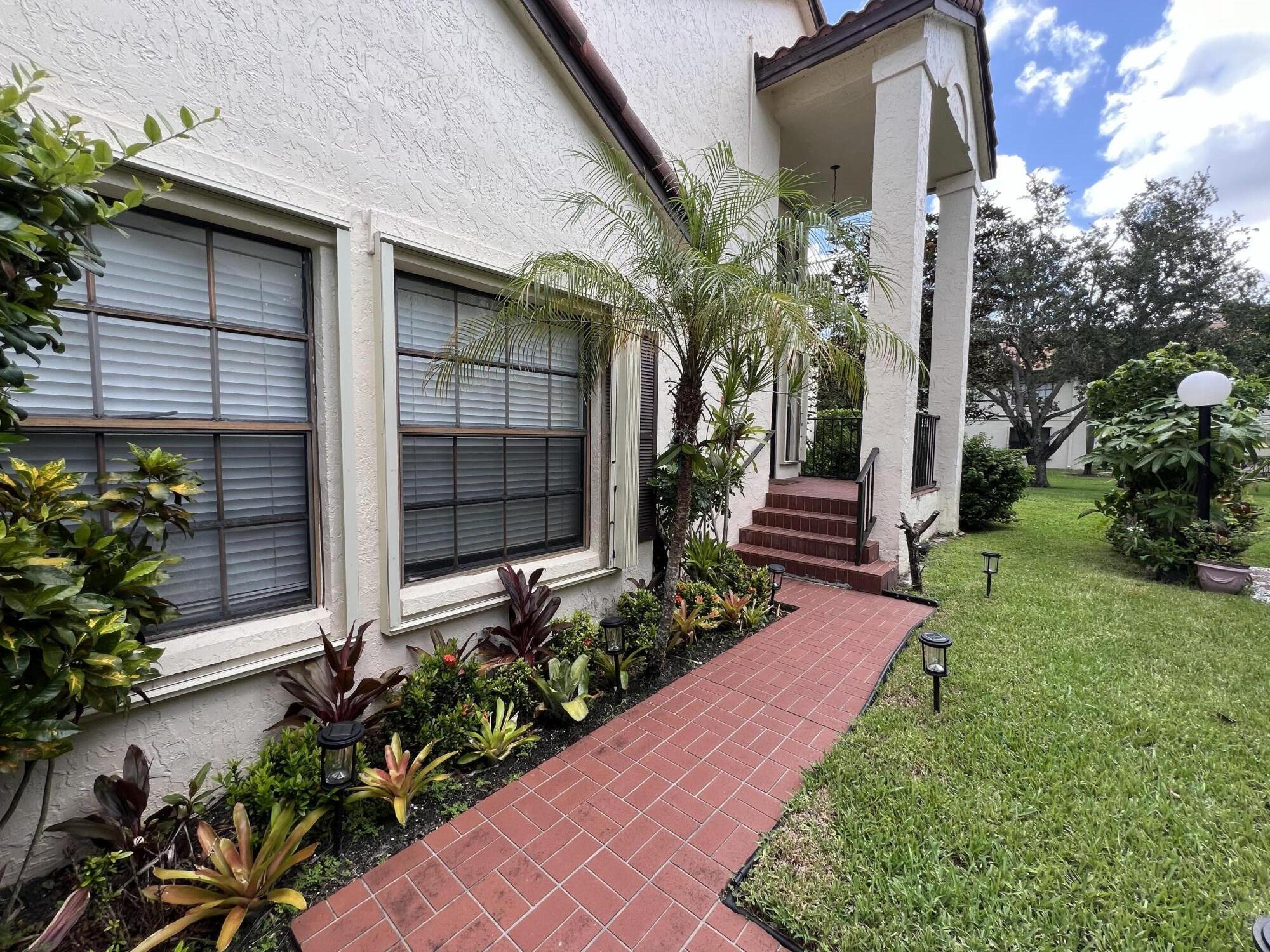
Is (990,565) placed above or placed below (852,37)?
below

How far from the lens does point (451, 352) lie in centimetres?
346

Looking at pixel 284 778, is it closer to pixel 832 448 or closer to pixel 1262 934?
pixel 1262 934

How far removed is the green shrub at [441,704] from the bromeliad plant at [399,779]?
117 mm

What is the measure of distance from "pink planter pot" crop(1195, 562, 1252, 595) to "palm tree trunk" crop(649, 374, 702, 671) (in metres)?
7.33

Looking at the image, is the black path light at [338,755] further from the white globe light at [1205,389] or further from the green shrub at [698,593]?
the white globe light at [1205,389]

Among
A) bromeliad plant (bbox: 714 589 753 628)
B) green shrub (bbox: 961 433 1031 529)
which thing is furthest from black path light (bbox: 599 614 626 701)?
green shrub (bbox: 961 433 1031 529)

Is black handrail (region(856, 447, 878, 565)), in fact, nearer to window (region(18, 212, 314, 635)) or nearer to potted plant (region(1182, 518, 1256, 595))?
potted plant (region(1182, 518, 1256, 595))

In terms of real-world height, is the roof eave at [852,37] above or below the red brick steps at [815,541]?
above

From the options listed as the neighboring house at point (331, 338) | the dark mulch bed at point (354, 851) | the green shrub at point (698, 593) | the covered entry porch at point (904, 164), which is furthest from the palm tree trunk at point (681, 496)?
the covered entry porch at point (904, 164)

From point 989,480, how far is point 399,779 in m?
11.2

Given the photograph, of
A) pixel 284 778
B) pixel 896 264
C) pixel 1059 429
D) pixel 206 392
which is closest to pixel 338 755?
pixel 284 778

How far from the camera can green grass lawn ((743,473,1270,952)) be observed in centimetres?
197

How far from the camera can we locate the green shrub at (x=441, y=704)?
2863 mm

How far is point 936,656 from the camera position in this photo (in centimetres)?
334
